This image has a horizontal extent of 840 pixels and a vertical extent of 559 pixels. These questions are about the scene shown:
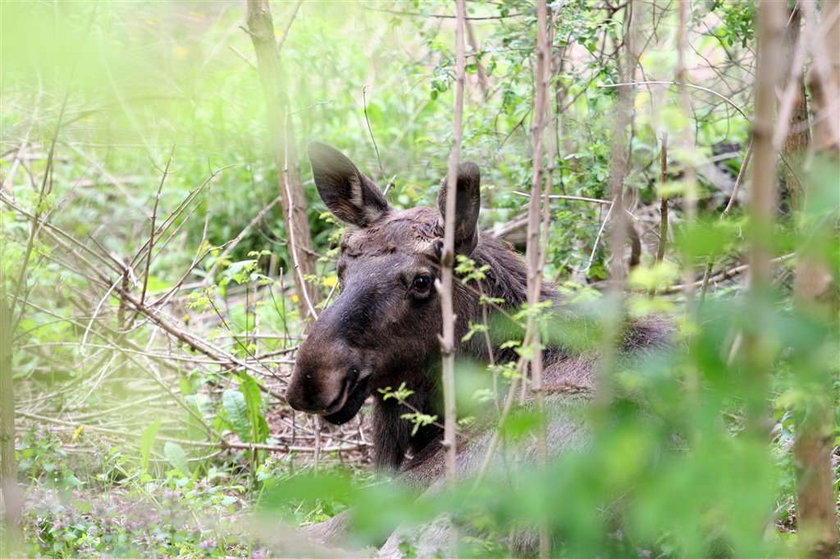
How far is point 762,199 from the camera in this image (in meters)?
2.67

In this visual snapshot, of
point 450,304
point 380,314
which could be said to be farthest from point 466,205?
point 450,304

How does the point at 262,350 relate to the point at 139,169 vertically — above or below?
below

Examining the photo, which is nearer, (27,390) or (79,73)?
(79,73)

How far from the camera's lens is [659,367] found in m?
2.70

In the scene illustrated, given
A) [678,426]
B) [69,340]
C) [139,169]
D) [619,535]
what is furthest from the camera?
[139,169]

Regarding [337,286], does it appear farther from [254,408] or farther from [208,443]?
[208,443]

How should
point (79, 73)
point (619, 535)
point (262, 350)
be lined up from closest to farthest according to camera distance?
point (619, 535) → point (79, 73) → point (262, 350)

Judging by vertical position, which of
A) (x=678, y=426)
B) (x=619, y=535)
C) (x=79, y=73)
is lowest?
(x=619, y=535)

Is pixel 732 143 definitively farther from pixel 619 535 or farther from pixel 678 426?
pixel 678 426

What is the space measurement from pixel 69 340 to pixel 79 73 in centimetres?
480

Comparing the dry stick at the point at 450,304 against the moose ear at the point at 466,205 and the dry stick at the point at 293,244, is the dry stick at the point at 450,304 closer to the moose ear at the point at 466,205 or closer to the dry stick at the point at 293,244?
the moose ear at the point at 466,205

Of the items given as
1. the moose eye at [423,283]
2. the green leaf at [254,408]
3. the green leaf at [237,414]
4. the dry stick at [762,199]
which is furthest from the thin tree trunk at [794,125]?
the green leaf at [237,414]

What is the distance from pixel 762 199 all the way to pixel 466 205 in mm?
2914

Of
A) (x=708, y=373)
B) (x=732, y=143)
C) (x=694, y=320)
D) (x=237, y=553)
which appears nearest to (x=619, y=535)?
(x=694, y=320)
